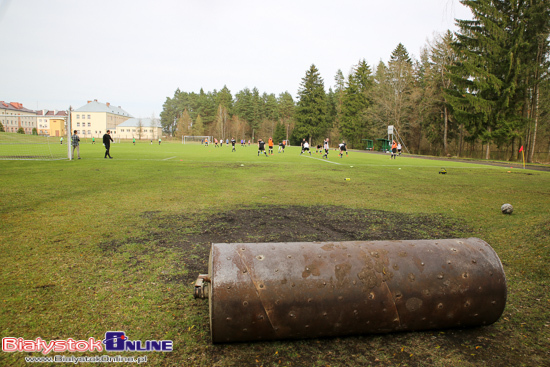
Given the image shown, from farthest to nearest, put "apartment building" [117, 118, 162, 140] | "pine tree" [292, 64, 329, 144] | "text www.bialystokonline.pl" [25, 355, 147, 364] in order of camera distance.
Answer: "apartment building" [117, 118, 162, 140], "pine tree" [292, 64, 329, 144], "text www.bialystokonline.pl" [25, 355, 147, 364]

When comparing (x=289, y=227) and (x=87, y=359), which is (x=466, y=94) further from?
(x=87, y=359)

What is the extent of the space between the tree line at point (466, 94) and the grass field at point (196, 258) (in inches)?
1246

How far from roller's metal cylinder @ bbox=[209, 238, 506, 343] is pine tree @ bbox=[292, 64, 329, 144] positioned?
89.3m

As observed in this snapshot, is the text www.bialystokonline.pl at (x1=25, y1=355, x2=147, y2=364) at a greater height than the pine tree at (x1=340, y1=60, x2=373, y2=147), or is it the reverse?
the pine tree at (x1=340, y1=60, x2=373, y2=147)

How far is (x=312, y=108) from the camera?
90.9 meters

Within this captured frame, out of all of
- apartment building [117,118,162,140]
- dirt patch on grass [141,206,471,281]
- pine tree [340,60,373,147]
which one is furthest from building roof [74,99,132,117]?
dirt patch on grass [141,206,471,281]

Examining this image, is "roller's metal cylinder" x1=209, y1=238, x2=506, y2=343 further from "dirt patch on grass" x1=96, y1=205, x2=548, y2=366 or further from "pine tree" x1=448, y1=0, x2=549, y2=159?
"pine tree" x1=448, y1=0, x2=549, y2=159

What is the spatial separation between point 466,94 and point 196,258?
135 ft

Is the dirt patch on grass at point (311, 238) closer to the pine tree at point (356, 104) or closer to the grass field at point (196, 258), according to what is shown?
the grass field at point (196, 258)

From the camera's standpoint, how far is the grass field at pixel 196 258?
8.09 ft

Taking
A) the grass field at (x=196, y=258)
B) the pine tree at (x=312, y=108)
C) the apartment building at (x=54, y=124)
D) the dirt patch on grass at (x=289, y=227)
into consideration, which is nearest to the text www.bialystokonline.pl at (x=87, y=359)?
the grass field at (x=196, y=258)

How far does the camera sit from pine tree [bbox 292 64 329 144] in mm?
90688

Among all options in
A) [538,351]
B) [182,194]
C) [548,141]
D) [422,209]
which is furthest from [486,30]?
[538,351]

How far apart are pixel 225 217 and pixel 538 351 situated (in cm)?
523
